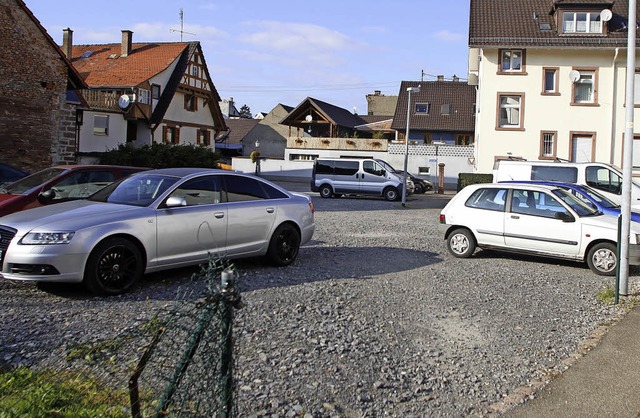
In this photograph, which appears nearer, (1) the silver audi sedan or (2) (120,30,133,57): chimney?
(1) the silver audi sedan

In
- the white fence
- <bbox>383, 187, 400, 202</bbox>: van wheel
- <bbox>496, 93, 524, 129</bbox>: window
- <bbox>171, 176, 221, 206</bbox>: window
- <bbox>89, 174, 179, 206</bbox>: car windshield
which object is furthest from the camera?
the white fence

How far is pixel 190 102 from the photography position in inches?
1784

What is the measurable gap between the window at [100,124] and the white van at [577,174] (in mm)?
26067

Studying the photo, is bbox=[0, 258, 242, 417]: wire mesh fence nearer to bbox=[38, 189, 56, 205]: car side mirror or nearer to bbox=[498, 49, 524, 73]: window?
bbox=[38, 189, 56, 205]: car side mirror

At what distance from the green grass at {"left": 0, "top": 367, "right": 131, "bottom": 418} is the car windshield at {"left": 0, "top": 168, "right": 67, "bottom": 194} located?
6749mm

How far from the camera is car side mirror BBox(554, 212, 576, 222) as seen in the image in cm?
1077

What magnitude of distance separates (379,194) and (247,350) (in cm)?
2470

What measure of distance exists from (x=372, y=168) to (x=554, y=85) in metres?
10.6

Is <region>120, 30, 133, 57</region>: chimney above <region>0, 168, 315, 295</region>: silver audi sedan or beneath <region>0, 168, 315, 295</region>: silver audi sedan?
above

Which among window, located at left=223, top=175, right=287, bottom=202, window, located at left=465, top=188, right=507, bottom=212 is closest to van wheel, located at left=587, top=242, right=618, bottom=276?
window, located at left=465, top=188, right=507, bottom=212

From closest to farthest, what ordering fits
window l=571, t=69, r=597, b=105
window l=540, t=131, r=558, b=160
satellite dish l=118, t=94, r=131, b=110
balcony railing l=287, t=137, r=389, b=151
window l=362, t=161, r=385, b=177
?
window l=362, t=161, r=385, b=177
window l=571, t=69, r=597, b=105
window l=540, t=131, r=558, b=160
satellite dish l=118, t=94, r=131, b=110
balcony railing l=287, t=137, r=389, b=151

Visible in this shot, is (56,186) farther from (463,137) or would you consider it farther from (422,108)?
(422,108)

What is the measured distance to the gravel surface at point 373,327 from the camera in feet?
16.0

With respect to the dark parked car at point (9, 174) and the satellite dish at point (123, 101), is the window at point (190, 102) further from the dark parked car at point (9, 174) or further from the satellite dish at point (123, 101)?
the dark parked car at point (9, 174)
